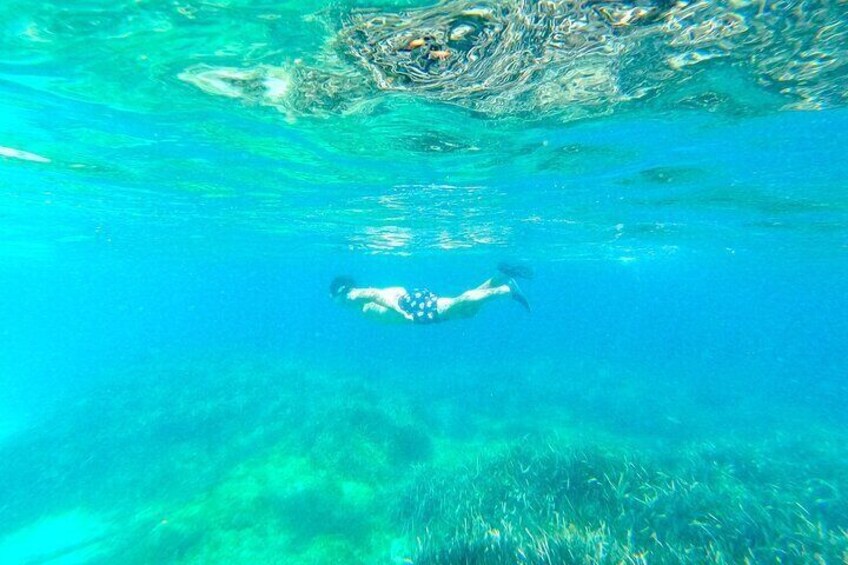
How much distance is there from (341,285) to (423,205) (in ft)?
30.1

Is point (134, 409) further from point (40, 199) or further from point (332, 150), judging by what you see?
point (332, 150)

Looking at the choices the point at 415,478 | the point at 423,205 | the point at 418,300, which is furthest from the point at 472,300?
the point at 423,205

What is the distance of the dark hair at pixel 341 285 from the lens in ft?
46.8

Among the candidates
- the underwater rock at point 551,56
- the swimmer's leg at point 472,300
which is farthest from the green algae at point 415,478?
the underwater rock at point 551,56

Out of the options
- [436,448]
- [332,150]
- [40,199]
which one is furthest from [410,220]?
[40,199]

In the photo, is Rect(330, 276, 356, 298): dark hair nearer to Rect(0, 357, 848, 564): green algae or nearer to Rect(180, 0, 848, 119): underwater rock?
Rect(180, 0, 848, 119): underwater rock

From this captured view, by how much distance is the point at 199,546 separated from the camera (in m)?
12.1

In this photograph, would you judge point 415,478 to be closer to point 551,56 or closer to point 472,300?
point 472,300

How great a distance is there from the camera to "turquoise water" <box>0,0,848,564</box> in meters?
8.38

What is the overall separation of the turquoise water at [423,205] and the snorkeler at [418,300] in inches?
188

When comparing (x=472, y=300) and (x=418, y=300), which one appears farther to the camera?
(x=472, y=300)

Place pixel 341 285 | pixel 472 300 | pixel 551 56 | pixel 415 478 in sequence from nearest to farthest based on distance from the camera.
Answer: pixel 551 56, pixel 472 300, pixel 341 285, pixel 415 478

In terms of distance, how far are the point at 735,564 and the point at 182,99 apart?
17.1 meters

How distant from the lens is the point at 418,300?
1244cm
